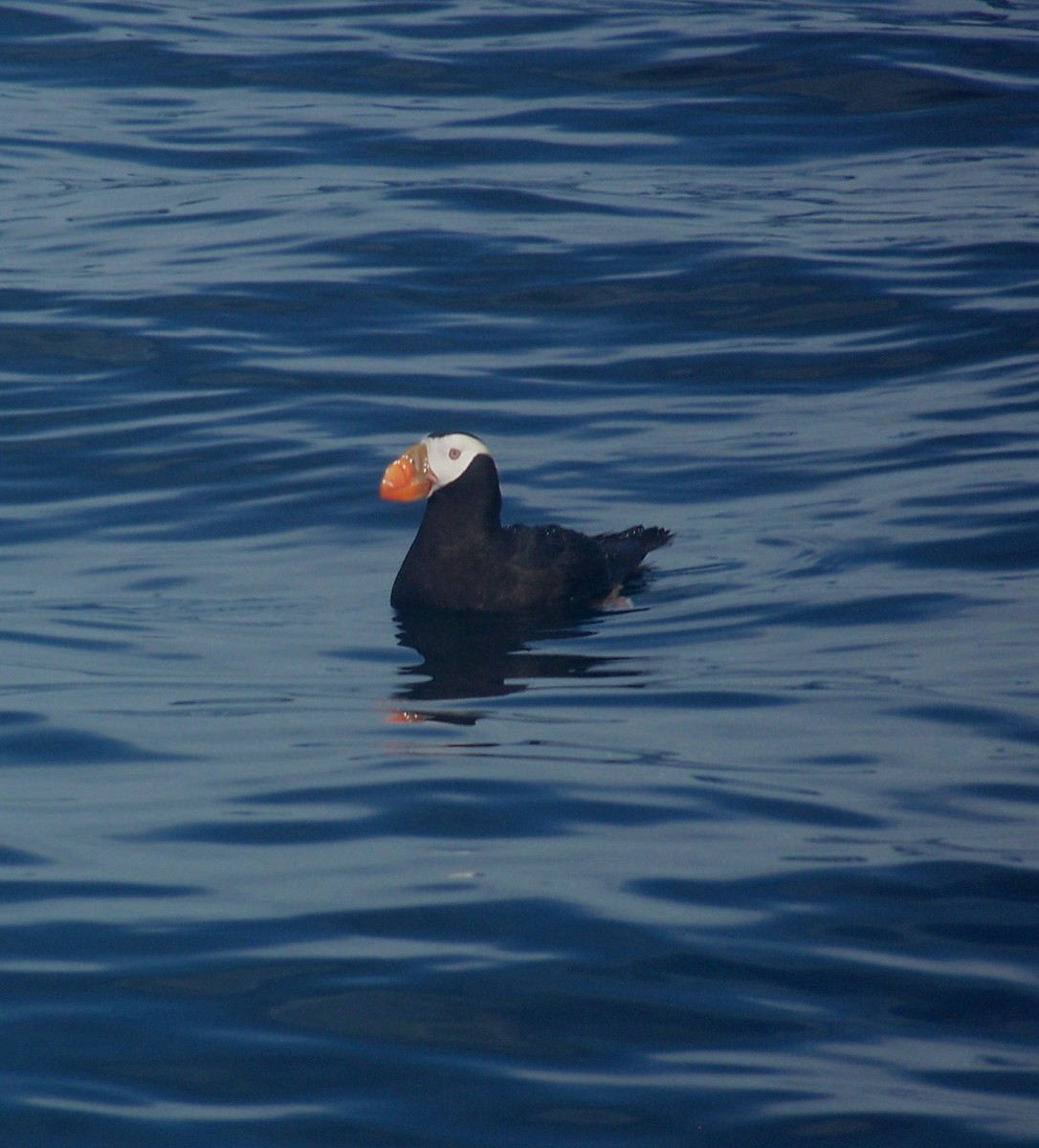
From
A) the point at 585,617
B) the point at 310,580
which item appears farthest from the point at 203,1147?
the point at 310,580

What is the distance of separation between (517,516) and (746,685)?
409 centimetres

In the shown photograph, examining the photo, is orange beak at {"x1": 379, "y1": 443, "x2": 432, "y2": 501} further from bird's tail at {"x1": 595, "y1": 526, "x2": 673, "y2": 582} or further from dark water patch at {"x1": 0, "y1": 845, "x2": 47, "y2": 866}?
dark water patch at {"x1": 0, "y1": 845, "x2": 47, "y2": 866}

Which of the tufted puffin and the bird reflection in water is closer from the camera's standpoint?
the bird reflection in water

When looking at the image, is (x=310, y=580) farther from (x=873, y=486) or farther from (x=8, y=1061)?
(x=8, y=1061)

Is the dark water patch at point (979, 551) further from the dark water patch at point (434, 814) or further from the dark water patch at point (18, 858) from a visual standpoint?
the dark water patch at point (18, 858)

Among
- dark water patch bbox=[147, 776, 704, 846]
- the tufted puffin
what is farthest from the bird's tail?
dark water patch bbox=[147, 776, 704, 846]

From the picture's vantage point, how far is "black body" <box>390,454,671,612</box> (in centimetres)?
888

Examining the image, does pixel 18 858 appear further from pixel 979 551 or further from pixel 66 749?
pixel 979 551

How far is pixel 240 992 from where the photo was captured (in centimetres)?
421

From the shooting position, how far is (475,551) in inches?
353

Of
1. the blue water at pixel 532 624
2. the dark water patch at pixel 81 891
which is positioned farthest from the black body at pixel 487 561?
the dark water patch at pixel 81 891

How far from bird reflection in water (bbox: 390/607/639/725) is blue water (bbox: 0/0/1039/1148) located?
0.04 meters

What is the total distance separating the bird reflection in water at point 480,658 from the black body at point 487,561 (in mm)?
86

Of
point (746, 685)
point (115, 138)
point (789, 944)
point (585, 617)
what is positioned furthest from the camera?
point (115, 138)
